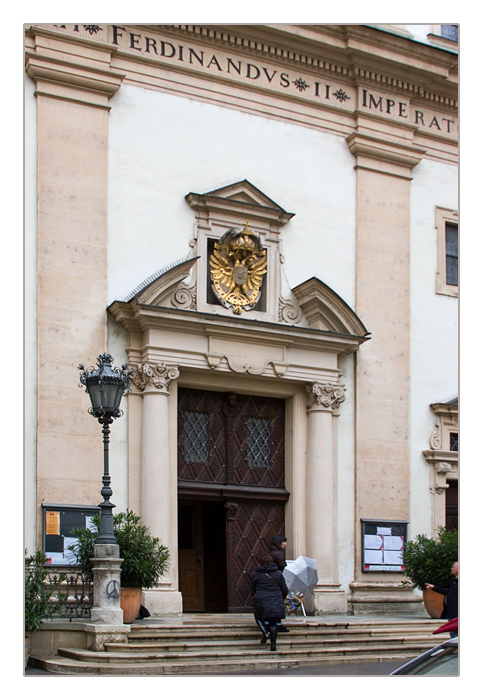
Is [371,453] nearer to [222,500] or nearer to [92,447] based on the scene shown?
[222,500]

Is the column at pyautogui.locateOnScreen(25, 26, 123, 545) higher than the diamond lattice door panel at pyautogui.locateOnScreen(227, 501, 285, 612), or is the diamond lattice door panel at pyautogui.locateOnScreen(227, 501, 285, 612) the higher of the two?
the column at pyautogui.locateOnScreen(25, 26, 123, 545)

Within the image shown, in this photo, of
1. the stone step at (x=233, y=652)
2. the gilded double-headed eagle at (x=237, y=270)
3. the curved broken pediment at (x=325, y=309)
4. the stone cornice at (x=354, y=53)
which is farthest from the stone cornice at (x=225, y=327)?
the stone step at (x=233, y=652)

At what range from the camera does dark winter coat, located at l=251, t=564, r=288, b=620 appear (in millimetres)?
12938

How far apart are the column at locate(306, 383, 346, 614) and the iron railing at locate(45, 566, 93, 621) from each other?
4.05 m

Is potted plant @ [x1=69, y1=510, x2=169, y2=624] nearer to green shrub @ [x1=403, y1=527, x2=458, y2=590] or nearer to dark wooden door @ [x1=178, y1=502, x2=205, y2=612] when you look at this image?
dark wooden door @ [x1=178, y1=502, x2=205, y2=612]

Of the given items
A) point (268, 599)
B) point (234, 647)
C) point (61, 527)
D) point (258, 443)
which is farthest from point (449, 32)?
point (234, 647)

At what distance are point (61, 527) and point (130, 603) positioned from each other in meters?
1.93

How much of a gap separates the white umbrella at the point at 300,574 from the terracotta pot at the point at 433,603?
181 cm

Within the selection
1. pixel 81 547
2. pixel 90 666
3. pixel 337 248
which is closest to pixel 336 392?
pixel 337 248

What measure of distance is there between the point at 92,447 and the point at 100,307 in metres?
2.06

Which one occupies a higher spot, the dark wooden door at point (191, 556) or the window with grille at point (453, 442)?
Result: the window with grille at point (453, 442)

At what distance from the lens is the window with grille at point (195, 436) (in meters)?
16.8

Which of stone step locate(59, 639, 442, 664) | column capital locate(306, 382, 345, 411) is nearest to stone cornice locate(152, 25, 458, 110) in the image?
column capital locate(306, 382, 345, 411)

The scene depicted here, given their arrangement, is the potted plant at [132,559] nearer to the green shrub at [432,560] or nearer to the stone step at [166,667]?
the stone step at [166,667]
